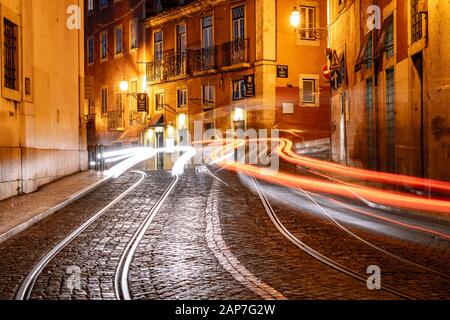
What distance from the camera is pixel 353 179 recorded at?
850 inches

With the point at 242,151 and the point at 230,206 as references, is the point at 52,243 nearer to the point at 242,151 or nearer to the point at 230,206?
the point at 230,206

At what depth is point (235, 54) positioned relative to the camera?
32.8m

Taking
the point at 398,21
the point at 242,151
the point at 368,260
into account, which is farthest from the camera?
the point at 242,151

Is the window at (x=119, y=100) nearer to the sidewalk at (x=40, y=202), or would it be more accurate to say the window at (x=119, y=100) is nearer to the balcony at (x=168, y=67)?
the balcony at (x=168, y=67)

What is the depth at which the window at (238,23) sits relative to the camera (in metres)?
32.9

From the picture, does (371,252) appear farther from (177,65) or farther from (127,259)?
(177,65)

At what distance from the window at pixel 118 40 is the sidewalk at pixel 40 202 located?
23918 mm

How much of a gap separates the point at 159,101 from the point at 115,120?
18.5ft

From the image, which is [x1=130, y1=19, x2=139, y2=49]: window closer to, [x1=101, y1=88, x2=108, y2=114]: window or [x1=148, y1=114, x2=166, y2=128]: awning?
[x1=101, y1=88, x2=108, y2=114]: window

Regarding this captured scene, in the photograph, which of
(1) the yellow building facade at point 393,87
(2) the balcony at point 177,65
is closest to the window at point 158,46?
(2) the balcony at point 177,65

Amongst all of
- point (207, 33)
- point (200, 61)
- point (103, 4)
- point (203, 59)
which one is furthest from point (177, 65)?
point (103, 4)

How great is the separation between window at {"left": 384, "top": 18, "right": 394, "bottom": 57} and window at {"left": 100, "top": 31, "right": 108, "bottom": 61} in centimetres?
2921
